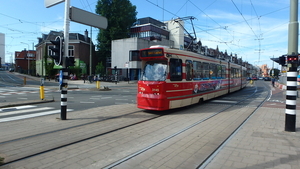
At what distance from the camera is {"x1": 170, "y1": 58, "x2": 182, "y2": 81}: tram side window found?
975cm

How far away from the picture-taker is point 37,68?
61.2 m

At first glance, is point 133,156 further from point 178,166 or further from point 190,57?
point 190,57

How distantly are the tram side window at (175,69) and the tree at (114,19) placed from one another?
38586 millimetres

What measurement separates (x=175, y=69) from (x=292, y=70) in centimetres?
458

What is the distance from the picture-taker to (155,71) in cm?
983

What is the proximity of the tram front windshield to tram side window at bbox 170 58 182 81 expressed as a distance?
354 mm

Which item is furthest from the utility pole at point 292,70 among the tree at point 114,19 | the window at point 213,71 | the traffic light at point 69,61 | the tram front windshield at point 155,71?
the tree at point 114,19

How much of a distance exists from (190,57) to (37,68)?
Answer: 60.7 metres

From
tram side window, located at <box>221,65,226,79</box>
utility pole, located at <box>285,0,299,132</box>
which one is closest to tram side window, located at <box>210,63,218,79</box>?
tram side window, located at <box>221,65,226,79</box>

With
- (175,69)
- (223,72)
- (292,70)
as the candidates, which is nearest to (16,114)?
(175,69)

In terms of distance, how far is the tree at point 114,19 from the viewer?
46.7m

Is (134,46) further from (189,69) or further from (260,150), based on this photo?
(260,150)

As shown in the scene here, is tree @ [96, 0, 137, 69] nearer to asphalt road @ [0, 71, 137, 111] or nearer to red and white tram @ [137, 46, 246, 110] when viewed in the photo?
asphalt road @ [0, 71, 137, 111]

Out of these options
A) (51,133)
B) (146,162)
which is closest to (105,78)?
(51,133)
